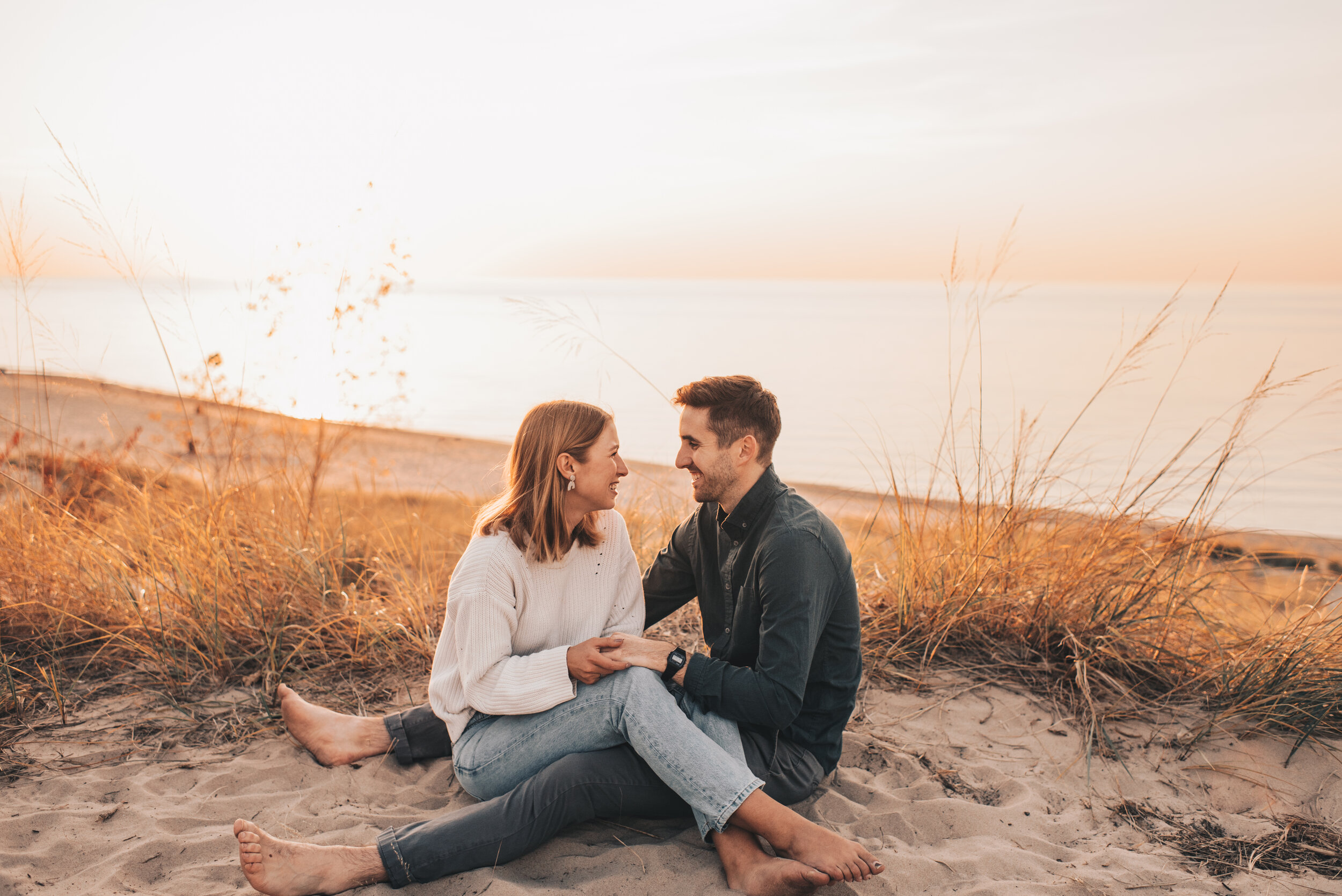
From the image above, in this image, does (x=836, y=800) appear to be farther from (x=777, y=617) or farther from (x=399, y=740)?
(x=399, y=740)

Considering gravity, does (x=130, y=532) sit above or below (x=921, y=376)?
below

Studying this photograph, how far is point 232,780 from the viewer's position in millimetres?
2768

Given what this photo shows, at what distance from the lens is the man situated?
2182 millimetres

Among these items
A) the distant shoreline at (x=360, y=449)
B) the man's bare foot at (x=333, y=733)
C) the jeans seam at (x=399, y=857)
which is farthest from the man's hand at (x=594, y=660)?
the man's bare foot at (x=333, y=733)

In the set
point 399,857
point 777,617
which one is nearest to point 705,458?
point 777,617

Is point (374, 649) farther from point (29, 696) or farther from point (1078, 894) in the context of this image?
point (1078, 894)

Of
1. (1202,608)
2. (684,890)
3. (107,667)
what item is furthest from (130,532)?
(1202,608)

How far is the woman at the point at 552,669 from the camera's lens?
2281 millimetres

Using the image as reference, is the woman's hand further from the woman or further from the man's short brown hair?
the man's short brown hair

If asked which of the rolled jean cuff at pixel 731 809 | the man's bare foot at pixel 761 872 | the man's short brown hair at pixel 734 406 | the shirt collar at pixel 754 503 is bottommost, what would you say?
the man's bare foot at pixel 761 872

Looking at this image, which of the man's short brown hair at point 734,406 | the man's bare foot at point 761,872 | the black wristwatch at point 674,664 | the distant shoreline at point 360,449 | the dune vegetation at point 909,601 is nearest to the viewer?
the man's bare foot at point 761,872

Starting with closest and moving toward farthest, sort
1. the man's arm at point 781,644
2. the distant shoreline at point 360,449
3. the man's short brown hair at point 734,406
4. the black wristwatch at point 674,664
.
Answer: the man's arm at point 781,644 < the black wristwatch at point 674,664 < the man's short brown hair at point 734,406 < the distant shoreline at point 360,449

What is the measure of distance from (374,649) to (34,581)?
1.54 meters

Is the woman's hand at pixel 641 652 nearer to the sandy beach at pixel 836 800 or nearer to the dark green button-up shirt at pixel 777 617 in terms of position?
the dark green button-up shirt at pixel 777 617
